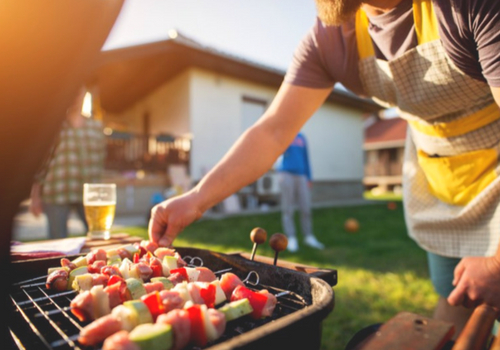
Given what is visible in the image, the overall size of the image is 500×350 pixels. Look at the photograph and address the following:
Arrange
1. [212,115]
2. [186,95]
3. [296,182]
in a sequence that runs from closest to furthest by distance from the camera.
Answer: [296,182]
[186,95]
[212,115]

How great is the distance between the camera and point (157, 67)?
35.3 feet

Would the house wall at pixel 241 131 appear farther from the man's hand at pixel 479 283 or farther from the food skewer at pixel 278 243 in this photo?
the man's hand at pixel 479 283

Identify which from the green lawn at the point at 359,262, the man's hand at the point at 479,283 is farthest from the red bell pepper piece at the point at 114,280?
the green lawn at the point at 359,262

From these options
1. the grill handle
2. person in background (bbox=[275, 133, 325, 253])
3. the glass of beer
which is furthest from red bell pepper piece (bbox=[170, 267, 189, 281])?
person in background (bbox=[275, 133, 325, 253])

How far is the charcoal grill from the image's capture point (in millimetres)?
689

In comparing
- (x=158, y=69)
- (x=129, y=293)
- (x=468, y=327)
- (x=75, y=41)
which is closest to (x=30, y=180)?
(x=75, y=41)

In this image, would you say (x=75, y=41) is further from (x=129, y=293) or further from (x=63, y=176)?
(x=63, y=176)

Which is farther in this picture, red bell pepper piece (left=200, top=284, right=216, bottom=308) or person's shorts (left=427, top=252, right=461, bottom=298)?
person's shorts (left=427, top=252, right=461, bottom=298)

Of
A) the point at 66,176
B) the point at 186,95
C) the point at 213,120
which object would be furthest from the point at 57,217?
the point at 213,120

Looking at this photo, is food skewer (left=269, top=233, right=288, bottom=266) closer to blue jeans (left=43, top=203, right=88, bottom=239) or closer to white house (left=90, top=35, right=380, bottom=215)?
blue jeans (left=43, top=203, right=88, bottom=239)

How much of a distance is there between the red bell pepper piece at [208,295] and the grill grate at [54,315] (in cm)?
7

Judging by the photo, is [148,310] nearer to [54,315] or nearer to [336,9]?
[54,315]

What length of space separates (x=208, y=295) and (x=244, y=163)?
833mm

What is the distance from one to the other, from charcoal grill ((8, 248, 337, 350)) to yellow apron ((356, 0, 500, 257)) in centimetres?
87
